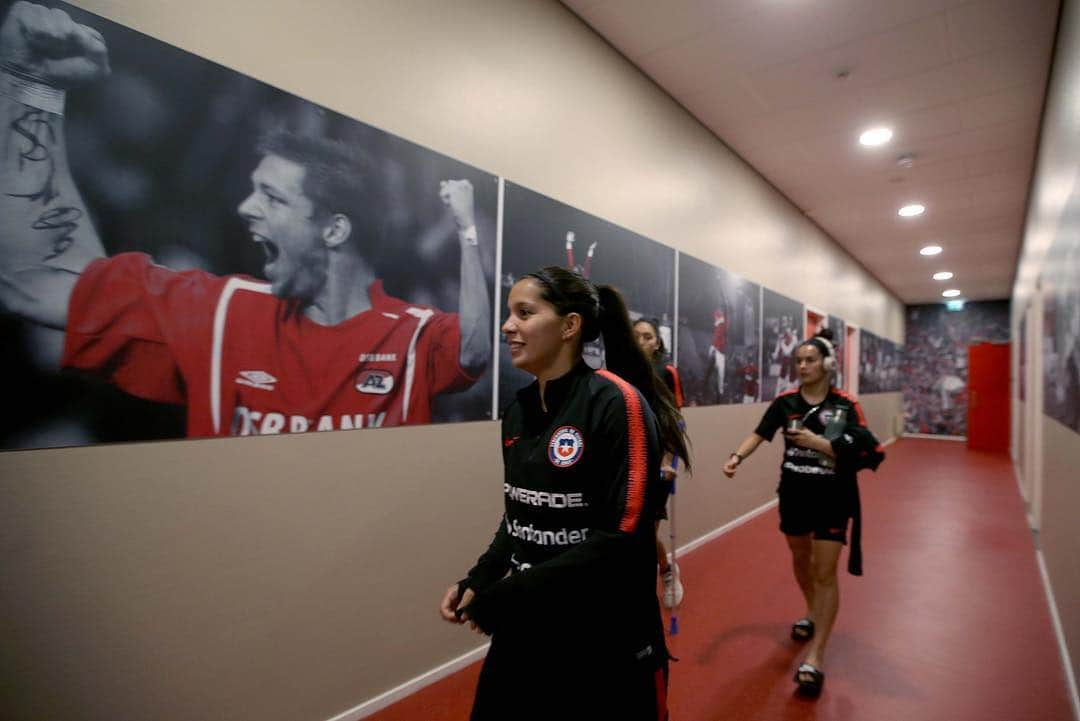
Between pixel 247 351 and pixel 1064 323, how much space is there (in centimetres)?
348

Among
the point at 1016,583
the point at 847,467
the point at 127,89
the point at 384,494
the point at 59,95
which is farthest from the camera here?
the point at 1016,583

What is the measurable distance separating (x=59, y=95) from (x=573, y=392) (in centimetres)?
157

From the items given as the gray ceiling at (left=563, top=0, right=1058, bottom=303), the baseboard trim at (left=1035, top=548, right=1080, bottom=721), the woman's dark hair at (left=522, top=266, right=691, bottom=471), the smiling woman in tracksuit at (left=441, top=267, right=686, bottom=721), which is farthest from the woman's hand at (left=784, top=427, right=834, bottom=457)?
the gray ceiling at (left=563, top=0, right=1058, bottom=303)

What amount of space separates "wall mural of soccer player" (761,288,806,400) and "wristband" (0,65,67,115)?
5.52 metres

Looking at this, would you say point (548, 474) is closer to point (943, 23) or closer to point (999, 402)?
point (943, 23)

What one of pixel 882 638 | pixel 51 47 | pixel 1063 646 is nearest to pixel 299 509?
pixel 51 47

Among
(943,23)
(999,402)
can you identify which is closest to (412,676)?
(943,23)

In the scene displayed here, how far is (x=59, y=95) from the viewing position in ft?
4.89

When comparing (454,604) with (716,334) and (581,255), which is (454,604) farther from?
(716,334)

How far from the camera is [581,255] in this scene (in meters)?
3.33

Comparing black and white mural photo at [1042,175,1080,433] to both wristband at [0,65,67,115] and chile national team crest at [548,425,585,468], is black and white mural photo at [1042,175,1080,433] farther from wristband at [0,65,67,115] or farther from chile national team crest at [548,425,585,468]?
wristband at [0,65,67,115]

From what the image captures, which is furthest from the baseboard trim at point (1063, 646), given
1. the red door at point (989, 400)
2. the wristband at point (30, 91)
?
the red door at point (989, 400)

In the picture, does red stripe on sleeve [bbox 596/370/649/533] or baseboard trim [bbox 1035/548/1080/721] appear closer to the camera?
red stripe on sleeve [bbox 596/370/649/533]

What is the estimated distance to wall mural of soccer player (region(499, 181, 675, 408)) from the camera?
2824 mm
